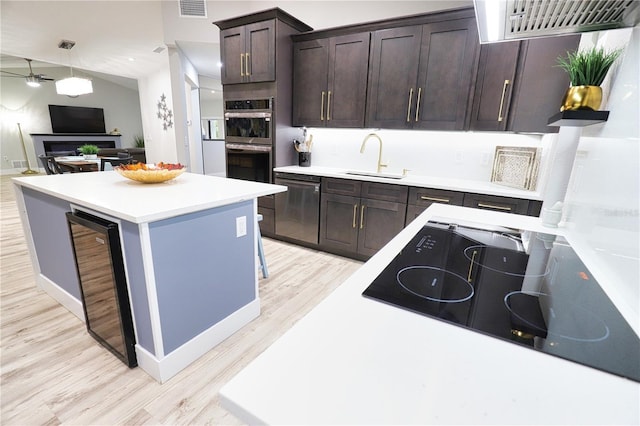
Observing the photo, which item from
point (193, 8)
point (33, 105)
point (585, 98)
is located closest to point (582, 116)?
point (585, 98)

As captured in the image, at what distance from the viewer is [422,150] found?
10.3 feet

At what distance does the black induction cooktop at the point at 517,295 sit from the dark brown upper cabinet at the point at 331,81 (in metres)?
2.42


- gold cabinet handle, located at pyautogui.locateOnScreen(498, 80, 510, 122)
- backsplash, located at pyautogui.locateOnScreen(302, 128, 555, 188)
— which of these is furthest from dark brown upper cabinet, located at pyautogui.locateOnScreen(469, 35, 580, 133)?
backsplash, located at pyautogui.locateOnScreen(302, 128, 555, 188)

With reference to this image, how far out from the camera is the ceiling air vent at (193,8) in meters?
4.17

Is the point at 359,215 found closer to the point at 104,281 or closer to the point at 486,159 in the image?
the point at 486,159

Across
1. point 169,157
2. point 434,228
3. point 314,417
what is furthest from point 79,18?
point 314,417

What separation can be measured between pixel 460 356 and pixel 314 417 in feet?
0.91

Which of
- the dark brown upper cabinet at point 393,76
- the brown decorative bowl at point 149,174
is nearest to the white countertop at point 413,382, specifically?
the brown decorative bowl at point 149,174

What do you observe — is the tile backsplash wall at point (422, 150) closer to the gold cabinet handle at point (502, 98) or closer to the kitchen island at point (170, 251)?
the gold cabinet handle at point (502, 98)

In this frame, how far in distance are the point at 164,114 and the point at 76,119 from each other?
5.24 metres

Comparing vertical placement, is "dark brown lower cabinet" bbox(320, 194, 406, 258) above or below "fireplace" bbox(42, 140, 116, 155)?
below

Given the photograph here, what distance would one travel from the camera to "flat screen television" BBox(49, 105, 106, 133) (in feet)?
29.7

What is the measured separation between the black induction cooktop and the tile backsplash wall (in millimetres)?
1862

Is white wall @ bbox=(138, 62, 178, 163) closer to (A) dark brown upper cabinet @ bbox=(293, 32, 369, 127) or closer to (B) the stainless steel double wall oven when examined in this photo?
(B) the stainless steel double wall oven
